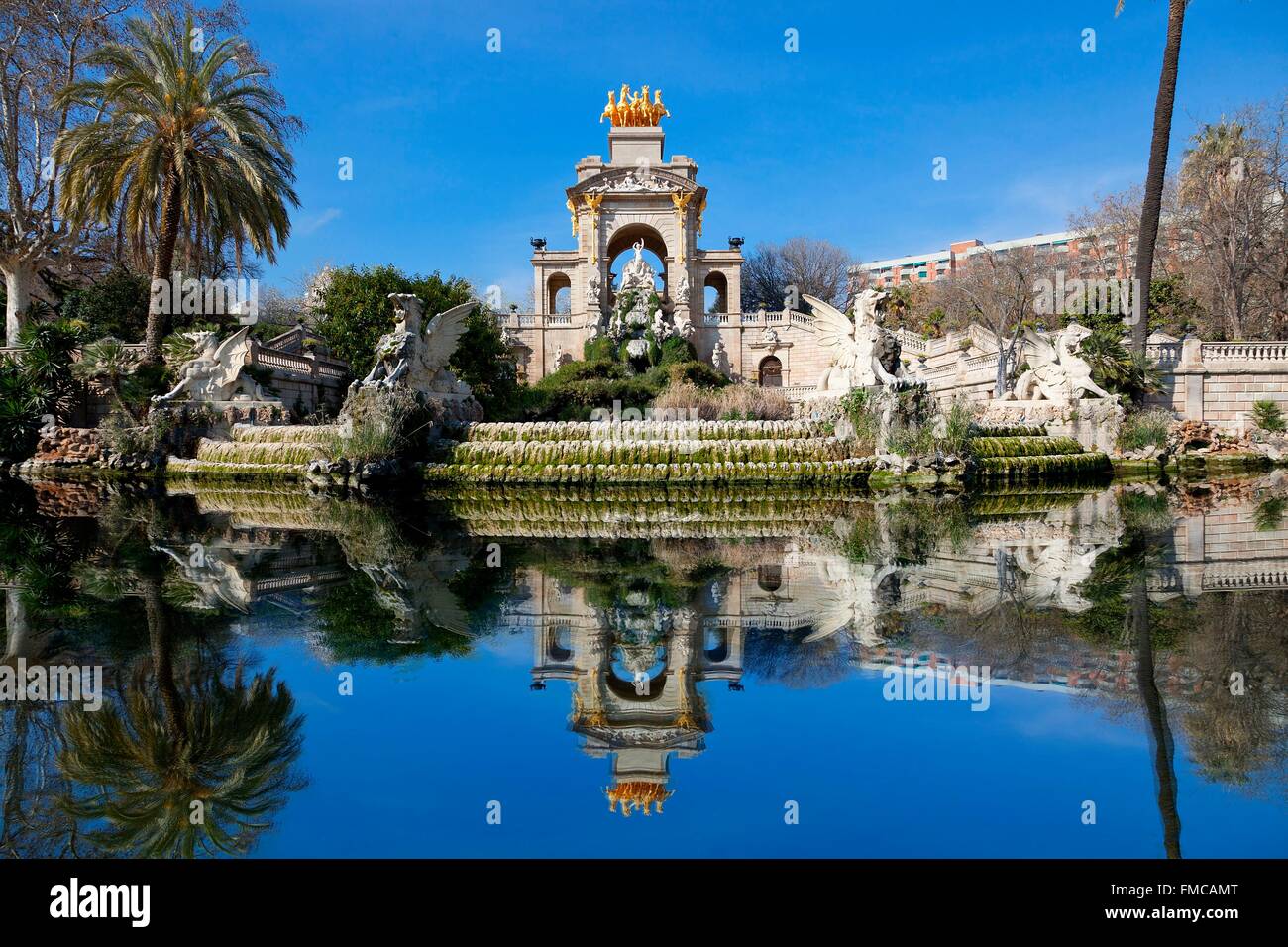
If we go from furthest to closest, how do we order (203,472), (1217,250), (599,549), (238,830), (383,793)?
(1217,250), (203,472), (599,549), (383,793), (238,830)

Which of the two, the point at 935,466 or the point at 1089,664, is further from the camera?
the point at 935,466

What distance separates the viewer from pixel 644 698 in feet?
12.1

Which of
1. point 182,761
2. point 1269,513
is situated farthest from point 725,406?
point 182,761

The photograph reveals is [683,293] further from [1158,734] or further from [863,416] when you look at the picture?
[1158,734]

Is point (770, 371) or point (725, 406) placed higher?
point (770, 371)

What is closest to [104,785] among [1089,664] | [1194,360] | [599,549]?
[1089,664]

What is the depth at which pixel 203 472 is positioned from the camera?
17.3m

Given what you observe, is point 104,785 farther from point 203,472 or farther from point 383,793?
point 203,472

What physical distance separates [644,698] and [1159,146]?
2318 cm

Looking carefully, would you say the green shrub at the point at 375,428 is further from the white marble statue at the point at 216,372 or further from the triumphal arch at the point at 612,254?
the triumphal arch at the point at 612,254

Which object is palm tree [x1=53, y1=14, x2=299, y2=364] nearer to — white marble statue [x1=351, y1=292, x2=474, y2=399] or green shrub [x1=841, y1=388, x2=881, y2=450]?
white marble statue [x1=351, y1=292, x2=474, y2=399]

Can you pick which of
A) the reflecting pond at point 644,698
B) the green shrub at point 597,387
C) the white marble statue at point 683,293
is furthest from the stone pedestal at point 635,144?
the reflecting pond at point 644,698

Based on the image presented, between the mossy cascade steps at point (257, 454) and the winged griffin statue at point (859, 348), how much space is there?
32.4ft
